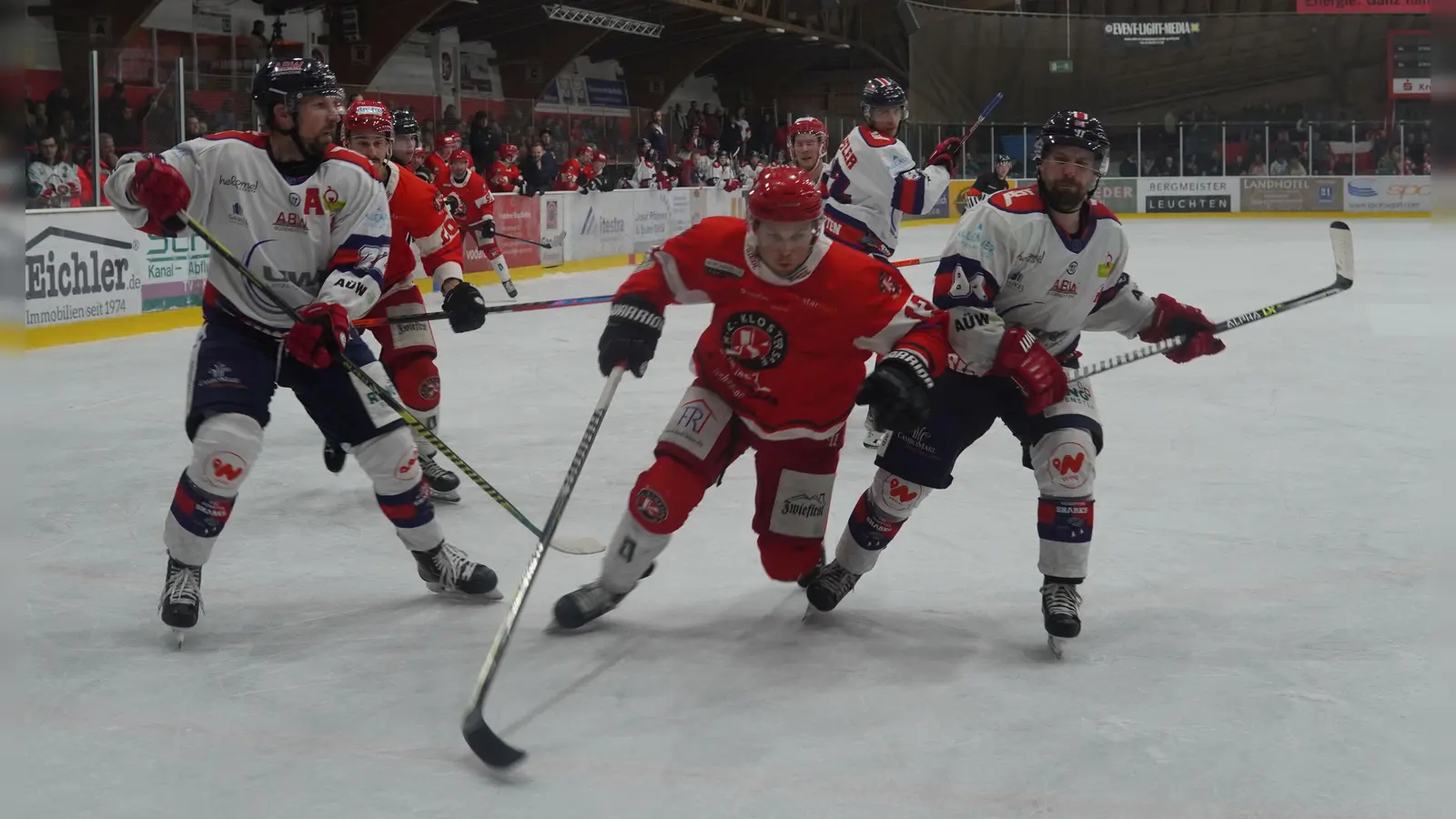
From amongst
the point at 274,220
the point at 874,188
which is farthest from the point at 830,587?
the point at 874,188

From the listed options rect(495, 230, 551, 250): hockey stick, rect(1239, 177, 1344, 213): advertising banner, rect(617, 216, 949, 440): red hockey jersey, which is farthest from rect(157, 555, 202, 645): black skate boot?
rect(1239, 177, 1344, 213): advertising banner

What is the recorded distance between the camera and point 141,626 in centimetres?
332

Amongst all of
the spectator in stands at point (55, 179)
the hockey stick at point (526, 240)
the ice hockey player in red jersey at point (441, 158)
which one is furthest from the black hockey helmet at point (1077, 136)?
the hockey stick at point (526, 240)

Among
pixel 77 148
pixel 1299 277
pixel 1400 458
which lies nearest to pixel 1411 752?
pixel 1400 458

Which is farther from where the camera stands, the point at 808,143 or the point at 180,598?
the point at 808,143

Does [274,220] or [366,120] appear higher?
[366,120]

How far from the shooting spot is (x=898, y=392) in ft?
9.40

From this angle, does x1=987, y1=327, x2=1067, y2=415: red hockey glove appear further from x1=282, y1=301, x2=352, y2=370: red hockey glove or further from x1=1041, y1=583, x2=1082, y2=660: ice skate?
x1=282, y1=301, x2=352, y2=370: red hockey glove

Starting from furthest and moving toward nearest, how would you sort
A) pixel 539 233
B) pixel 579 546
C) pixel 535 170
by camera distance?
1. pixel 535 170
2. pixel 539 233
3. pixel 579 546

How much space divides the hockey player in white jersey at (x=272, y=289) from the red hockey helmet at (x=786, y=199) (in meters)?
1.02

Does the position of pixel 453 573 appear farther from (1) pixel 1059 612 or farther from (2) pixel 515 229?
Result: (2) pixel 515 229

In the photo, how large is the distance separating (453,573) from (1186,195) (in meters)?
21.6

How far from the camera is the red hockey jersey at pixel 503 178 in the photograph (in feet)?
44.5

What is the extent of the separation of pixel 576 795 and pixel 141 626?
5.06ft
